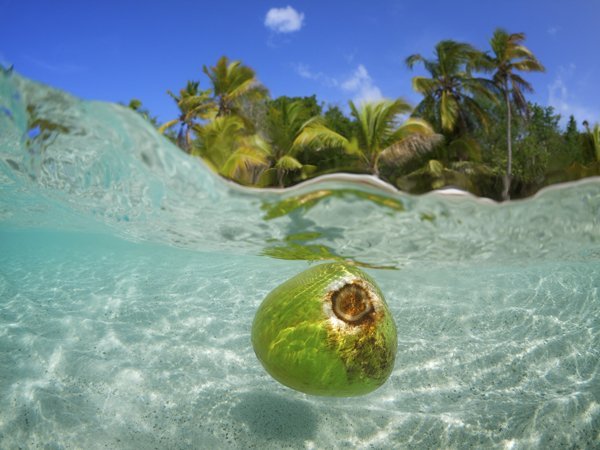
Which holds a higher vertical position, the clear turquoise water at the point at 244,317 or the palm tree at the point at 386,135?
the palm tree at the point at 386,135

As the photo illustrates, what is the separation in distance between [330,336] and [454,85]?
29.6 meters

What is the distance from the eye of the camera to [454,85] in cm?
2777

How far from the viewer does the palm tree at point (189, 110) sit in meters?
27.9

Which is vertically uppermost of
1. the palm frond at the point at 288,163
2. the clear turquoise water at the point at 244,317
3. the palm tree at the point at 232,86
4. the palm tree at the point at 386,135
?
the palm tree at the point at 232,86

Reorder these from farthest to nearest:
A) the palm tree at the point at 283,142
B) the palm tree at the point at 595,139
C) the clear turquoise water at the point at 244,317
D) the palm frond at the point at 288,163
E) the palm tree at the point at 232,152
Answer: the palm tree at the point at 283,142, the palm frond at the point at 288,163, the palm tree at the point at 232,152, the palm tree at the point at 595,139, the clear turquoise water at the point at 244,317

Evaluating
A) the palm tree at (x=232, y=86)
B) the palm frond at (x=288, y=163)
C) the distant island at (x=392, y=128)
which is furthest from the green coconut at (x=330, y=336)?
the palm tree at (x=232, y=86)

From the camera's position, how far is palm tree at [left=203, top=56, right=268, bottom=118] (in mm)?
26734

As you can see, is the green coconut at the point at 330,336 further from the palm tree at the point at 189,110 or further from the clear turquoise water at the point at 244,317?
the palm tree at the point at 189,110

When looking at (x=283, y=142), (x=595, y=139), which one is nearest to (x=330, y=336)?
(x=595, y=139)

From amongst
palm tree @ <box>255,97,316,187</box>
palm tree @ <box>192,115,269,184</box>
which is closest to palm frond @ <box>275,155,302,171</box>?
palm tree @ <box>255,97,316,187</box>

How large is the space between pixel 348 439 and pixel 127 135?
4657 mm

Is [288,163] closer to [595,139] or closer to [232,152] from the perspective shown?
[232,152]

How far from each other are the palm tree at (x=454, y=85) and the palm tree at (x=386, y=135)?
265 inches

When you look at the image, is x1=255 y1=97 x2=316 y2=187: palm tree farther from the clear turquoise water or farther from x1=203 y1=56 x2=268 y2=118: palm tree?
the clear turquoise water
